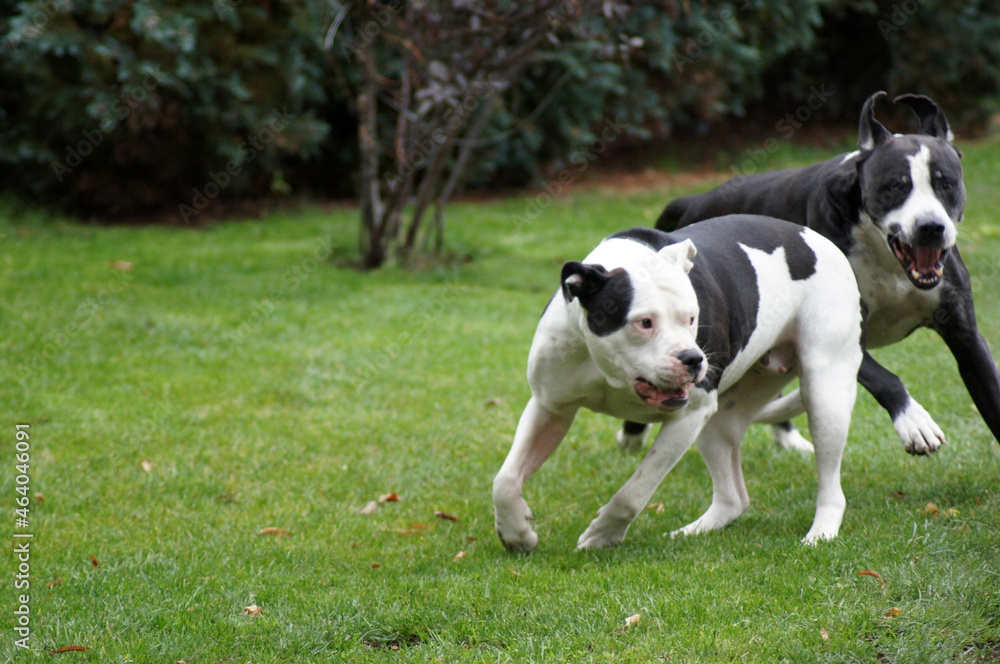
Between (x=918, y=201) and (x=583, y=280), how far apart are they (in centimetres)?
178

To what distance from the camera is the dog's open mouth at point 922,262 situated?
4.57 meters

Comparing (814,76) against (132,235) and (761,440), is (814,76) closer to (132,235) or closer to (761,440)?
(132,235)

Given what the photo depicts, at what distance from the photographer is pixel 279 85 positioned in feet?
41.3

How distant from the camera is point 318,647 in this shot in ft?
12.0

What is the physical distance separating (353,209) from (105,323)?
19.9 ft

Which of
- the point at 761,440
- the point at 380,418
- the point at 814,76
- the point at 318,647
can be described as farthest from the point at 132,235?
the point at 814,76

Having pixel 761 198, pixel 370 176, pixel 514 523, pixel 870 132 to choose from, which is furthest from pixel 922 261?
pixel 370 176

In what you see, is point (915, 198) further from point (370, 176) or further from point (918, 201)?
point (370, 176)

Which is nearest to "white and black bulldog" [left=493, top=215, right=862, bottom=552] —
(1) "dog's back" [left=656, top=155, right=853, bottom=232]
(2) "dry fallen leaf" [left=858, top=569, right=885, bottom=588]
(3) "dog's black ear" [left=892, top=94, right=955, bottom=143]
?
(2) "dry fallen leaf" [left=858, top=569, right=885, bottom=588]

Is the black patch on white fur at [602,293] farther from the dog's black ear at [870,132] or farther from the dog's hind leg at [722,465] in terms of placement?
the dog's black ear at [870,132]

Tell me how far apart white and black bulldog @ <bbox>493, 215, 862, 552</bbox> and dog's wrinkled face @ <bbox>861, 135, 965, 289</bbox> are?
0.89 ft

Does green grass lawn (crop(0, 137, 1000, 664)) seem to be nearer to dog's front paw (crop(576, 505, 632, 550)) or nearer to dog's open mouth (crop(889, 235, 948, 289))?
dog's front paw (crop(576, 505, 632, 550))

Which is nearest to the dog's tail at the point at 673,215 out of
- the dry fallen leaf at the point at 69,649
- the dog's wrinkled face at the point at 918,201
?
the dog's wrinkled face at the point at 918,201

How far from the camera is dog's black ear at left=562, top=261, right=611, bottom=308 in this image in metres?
3.69
